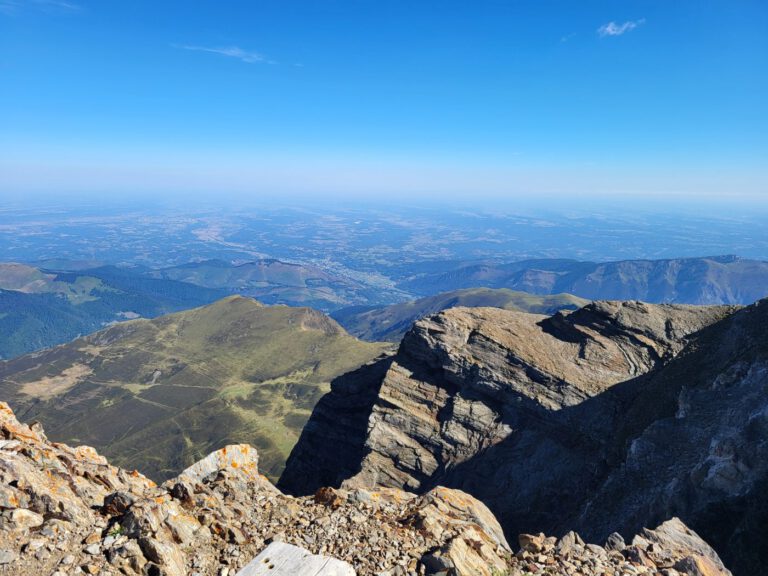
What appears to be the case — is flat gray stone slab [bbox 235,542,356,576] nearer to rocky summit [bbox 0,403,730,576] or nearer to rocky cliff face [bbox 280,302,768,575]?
rocky summit [bbox 0,403,730,576]

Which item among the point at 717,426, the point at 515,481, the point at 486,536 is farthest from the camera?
the point at 515,481

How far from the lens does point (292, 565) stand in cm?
1324

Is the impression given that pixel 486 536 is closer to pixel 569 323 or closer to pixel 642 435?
pixel 642 435

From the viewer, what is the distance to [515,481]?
3966cm

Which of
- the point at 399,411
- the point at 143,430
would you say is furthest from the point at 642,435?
the point at 143,430

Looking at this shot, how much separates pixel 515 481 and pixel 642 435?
12.9 meters

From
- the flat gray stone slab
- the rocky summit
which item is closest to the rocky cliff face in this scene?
the rocky summit

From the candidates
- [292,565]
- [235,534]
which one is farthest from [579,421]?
[235,534]

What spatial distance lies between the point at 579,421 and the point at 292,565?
36.0m

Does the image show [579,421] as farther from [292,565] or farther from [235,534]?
[235,534]

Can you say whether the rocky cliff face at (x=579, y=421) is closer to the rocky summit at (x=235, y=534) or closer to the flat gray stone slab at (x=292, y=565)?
the rocky summit at (x=235, y=534)

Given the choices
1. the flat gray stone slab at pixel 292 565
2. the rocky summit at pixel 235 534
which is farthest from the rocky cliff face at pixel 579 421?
the flat gray stone slab at pixel 292 565

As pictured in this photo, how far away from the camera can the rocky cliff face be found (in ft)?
79.9

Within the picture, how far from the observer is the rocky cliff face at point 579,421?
959 inches
